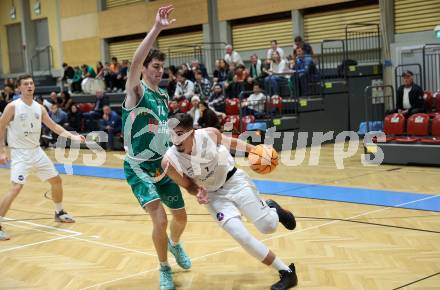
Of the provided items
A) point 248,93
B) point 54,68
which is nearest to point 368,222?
point 248,93

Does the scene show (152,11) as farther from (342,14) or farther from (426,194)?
(426,194)

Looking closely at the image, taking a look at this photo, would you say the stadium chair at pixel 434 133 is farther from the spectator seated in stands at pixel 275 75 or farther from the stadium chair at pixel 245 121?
the spectator seated in stands at pixel 275 75

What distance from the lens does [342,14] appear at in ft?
58.0

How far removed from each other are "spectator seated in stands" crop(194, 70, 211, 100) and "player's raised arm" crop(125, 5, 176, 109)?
12.1 meters

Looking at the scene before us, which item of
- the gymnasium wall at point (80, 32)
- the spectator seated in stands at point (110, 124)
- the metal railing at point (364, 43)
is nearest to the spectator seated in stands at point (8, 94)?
the gymnasium wall at point (80, 32)

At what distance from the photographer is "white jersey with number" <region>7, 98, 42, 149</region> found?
7555 mm

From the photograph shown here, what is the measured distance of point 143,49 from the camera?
4.55m

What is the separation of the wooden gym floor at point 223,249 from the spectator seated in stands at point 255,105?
598 cm

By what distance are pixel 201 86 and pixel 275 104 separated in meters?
2.70

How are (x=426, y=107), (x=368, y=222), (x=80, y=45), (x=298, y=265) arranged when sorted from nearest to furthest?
(x=298, y=265) → (x=368, y=222) → (x=426, y=107) → (x=80, y=45)

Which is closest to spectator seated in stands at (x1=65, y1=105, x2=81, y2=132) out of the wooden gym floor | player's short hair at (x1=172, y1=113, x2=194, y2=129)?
the wooden gym floor

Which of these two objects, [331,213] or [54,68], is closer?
[331,213]

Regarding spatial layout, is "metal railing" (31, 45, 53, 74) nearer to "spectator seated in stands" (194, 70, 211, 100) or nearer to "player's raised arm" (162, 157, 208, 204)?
"spectator seated in stands" (194, 70, 211, 100)

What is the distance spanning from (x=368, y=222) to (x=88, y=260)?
3182mm
